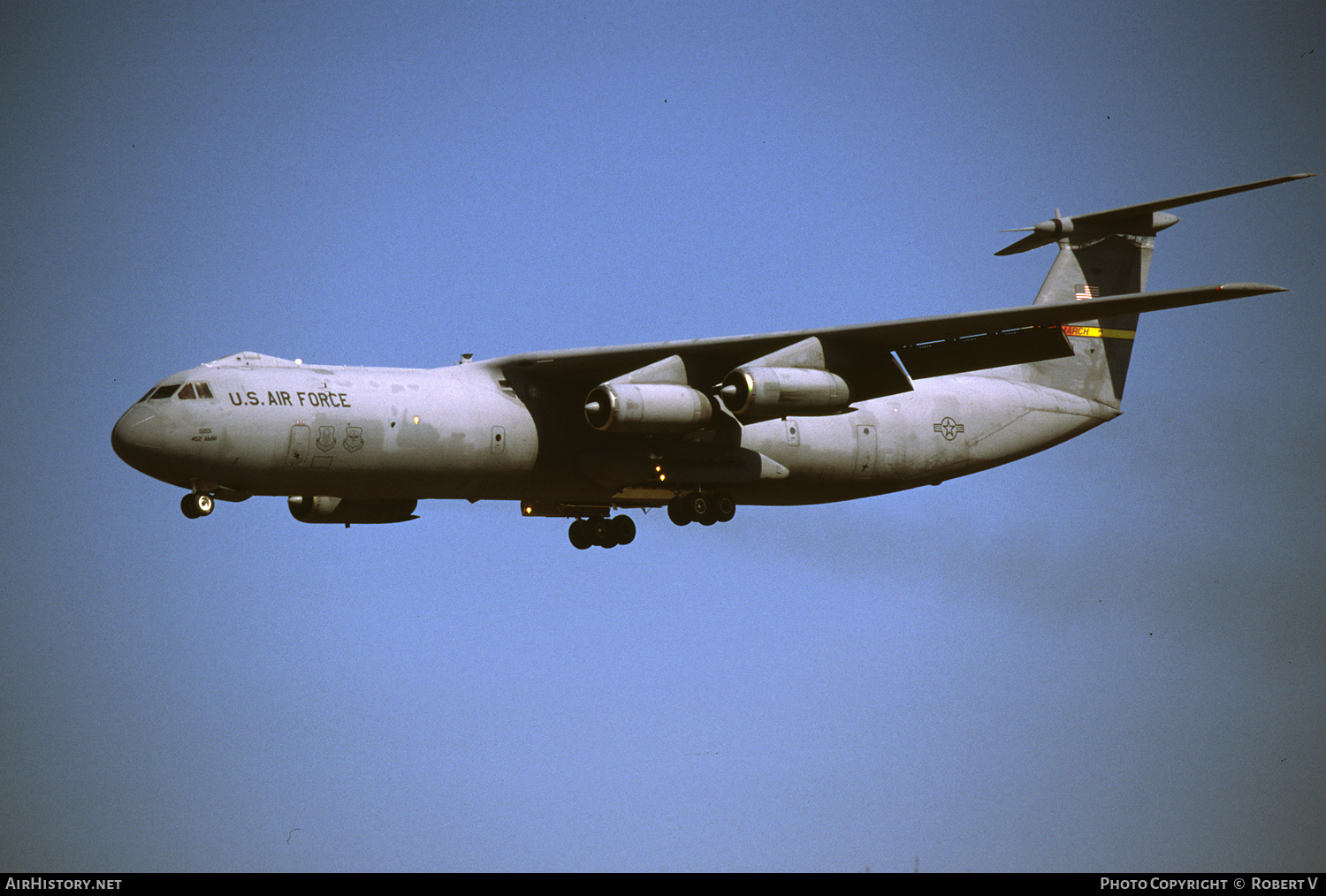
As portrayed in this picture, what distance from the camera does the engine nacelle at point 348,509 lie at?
94.6 feet

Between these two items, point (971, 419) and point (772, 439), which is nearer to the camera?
point (772, 439)

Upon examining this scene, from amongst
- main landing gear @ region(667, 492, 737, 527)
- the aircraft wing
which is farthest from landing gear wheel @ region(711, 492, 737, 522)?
the aircraft wing

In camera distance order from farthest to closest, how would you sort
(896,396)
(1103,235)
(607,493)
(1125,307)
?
(1103,235)
(896,396)
(607,493)
(1125,307)

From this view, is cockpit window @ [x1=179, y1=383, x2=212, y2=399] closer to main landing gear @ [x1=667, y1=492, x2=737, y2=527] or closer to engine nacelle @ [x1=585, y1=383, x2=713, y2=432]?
engine nacelle @ [x1=585, y1=383, x2=713, y2=432]

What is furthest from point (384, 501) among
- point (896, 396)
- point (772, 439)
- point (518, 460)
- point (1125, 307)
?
point (1125, 307)

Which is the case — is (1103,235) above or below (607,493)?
above

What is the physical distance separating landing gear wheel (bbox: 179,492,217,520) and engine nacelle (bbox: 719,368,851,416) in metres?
8.17

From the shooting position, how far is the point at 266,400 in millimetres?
25141

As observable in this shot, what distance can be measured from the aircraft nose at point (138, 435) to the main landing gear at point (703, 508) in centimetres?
865

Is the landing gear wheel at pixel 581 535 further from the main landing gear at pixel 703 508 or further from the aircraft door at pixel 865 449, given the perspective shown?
the aircraft door at pixel 865 449

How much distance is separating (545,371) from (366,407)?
130 inches

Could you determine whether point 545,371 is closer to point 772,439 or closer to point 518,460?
point 518,460

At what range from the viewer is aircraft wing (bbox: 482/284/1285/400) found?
26531 millimetres

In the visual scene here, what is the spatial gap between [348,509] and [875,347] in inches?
376
